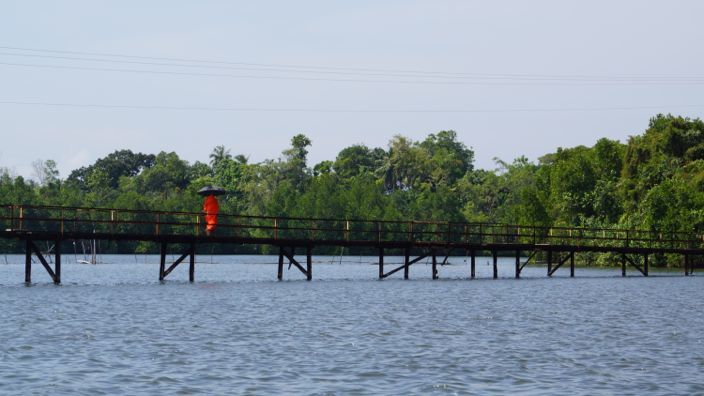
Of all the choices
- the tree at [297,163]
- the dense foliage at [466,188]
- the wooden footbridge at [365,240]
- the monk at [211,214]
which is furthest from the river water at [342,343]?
the tree at [297,163]

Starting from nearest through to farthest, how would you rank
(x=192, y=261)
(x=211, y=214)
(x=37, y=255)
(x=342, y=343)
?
(x=342, y=343)
(x=37, y=255)
(x=211, y=214)
(x=192, y=261)

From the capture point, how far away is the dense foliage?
99.9m

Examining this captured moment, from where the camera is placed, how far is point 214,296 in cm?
4819

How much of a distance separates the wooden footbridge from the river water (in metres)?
2.58

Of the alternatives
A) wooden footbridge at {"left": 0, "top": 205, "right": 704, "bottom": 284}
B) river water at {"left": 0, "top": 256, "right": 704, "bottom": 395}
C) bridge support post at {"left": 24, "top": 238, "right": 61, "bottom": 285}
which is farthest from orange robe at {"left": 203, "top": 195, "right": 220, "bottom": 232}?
bridge support post at {"left": 24, "top": 238, "right": 61, "bottom": 285}

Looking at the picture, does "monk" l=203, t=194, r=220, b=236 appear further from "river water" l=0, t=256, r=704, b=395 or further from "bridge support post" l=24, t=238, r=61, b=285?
"bridge support post" l=24, t=238, r=61, b=285

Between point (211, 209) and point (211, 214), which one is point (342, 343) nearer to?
point (211, 214)

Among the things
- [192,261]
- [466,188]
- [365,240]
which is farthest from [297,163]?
[192,261]

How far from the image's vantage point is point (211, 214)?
5144cm

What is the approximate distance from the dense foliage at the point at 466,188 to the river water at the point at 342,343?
49.3m

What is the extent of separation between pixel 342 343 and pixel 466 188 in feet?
505

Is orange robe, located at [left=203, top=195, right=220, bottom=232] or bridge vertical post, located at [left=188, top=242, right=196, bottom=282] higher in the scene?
orange robe, located at [left=203, top=195, right=220, bottom=232]

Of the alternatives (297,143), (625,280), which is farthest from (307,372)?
(297,143)

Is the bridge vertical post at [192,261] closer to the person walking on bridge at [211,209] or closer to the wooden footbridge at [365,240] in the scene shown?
the wooden footbridge at [365,240]
